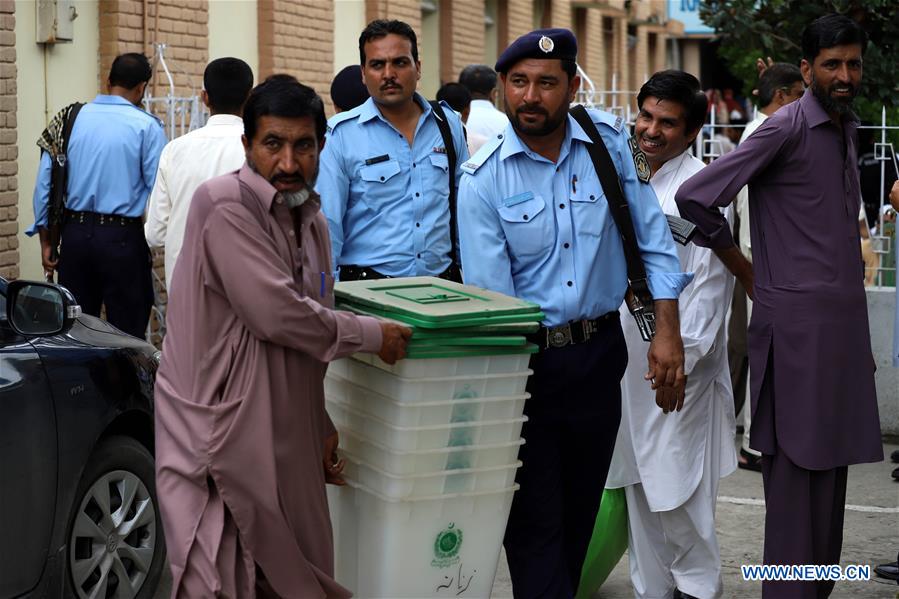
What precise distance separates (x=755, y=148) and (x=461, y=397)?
161 centimetres

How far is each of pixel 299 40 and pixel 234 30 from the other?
99 cm

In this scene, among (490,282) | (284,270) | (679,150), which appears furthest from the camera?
(679,150)

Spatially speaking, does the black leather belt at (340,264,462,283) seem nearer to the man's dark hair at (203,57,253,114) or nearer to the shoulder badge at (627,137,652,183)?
the shoulder badge at (627,137,652,183)

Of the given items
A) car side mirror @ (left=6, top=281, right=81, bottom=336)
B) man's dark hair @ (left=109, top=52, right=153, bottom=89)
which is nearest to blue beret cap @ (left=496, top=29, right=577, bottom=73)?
car side mirror @ (left=6, top=281, right=81, bottom=336)

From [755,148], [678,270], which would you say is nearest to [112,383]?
[678,270]

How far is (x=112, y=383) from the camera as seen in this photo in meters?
5.03

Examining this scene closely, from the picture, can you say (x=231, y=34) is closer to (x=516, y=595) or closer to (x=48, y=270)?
(x=48, y=270)

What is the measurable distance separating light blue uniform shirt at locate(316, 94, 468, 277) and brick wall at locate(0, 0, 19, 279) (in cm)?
400

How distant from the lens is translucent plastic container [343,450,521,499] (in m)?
3.80

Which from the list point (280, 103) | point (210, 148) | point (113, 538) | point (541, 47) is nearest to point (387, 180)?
point (541, 47)

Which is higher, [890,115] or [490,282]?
[890,115]

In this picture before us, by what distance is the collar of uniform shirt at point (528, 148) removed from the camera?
4398mm

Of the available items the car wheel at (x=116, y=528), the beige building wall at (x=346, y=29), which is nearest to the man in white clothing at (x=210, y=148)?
the car wheel at (x=116, y=528)

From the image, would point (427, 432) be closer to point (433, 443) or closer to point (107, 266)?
point (433, 443)
